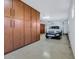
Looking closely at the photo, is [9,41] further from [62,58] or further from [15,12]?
[62,58]

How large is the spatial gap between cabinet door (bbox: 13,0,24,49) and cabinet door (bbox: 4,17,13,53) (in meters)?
0.37

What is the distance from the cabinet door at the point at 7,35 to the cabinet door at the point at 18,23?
1.21 feet

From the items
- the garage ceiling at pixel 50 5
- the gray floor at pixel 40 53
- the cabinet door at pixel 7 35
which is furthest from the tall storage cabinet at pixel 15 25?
the garage ceiling at pixel 50 5

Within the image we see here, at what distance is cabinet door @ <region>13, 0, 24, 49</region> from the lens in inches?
189

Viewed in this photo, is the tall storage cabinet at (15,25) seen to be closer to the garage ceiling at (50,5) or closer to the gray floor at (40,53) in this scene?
the gray floor at (40,53)

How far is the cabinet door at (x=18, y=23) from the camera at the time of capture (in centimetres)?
480

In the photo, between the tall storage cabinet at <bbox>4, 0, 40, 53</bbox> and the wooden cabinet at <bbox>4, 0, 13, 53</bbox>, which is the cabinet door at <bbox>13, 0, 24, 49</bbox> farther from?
the wooden cabinet at <bbox>4, 0, 13, 53</bbox>

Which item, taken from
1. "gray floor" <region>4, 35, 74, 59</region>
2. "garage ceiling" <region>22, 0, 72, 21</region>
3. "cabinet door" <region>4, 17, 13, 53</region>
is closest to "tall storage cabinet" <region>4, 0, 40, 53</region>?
"cabinet door" <region>4, 17, 13, 53</region>

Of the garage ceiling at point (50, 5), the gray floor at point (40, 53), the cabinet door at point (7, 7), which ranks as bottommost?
the gray floor at point (40, 53)

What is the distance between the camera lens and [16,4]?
487 centimetres

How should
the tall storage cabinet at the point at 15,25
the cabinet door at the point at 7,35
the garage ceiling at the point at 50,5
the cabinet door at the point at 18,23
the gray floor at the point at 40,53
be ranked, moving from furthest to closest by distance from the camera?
the garage ceiling at the point at 50,5 < the cabinet door at the point at 18,23 < the tall storage cabinet at the point at 15,25 < the cabinet door at the point at 7,35 < the gray floor at the point at 40,53

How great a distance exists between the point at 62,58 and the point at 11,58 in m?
2.08
